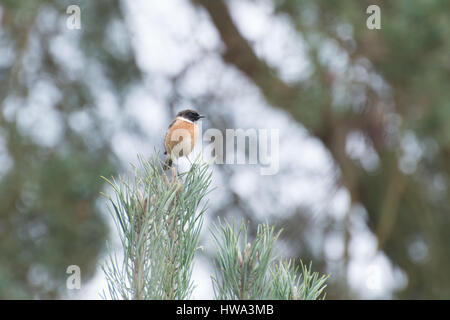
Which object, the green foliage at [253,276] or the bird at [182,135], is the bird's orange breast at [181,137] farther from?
the green foliage at [253,276]

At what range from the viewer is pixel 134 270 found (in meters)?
1.17

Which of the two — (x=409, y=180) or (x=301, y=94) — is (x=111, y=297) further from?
A: (x=409, y=180)

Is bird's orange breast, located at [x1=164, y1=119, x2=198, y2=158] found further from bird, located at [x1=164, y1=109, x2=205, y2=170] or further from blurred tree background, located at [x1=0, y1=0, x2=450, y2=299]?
blurred tree background, located at [x1=0, y1=0, x2=450, y2=299]

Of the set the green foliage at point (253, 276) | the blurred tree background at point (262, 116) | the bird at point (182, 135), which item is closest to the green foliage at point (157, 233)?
the green foliage at point (253, 276)

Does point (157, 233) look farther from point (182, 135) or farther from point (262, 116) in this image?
point (262, 116)

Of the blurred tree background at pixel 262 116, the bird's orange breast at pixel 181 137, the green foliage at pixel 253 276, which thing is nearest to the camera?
the green foliage at pixel 253 276

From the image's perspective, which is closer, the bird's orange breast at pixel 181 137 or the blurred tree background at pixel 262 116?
the bird's orange breast at pixel 181 137

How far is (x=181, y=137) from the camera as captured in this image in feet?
9.02

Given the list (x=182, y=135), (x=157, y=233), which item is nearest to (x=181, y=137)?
(x=182, y=135)

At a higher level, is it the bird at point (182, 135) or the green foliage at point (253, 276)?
the bird at point (182, 135)

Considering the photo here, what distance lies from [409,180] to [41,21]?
3.37 metres

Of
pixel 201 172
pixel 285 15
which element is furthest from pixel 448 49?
pixel 201 172

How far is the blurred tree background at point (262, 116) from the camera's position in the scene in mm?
3900

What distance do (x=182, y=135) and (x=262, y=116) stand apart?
6.72ft
